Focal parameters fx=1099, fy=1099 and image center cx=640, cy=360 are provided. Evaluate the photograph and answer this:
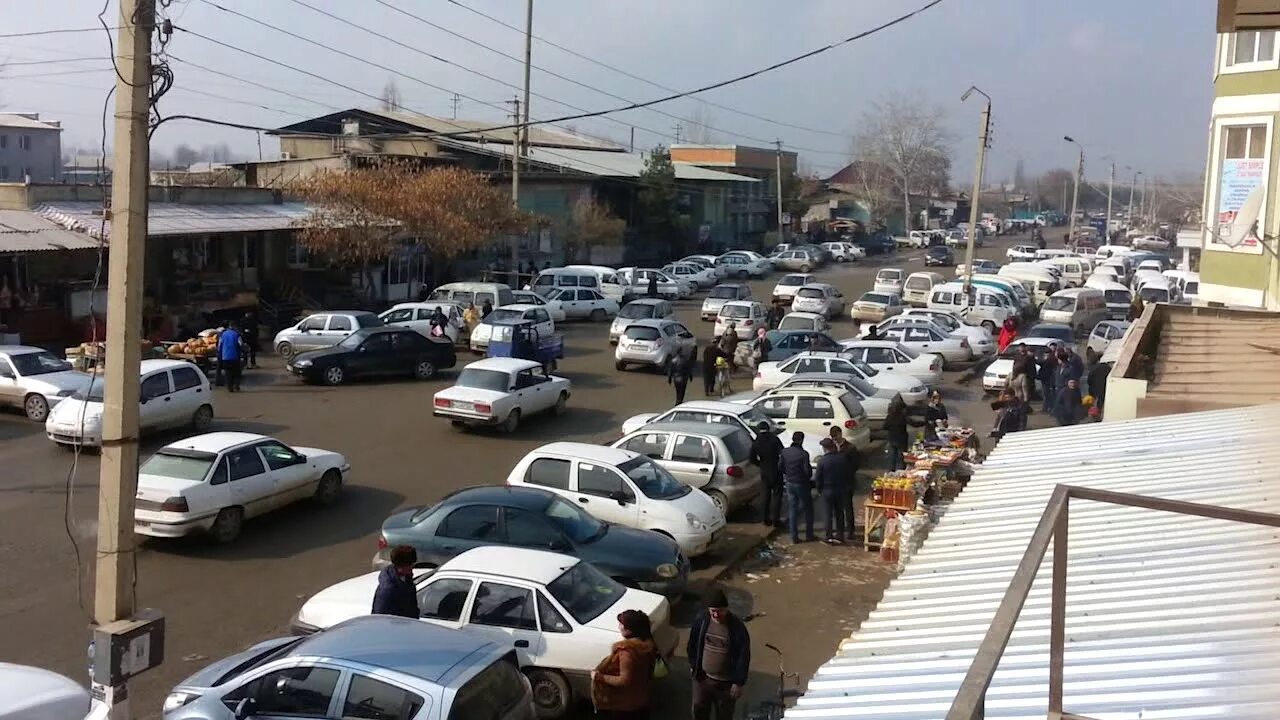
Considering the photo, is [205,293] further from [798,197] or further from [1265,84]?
[798,197]

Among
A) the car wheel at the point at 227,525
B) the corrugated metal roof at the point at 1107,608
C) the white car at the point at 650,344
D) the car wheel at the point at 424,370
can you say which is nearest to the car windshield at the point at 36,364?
the car wheel at the point at 424,370

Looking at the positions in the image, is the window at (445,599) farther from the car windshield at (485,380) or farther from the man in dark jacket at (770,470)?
the car windshield at (485,380)

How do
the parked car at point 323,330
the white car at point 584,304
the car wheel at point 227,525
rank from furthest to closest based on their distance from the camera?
the white car at point 584,304
the parked car at point 323,330
the car wheel at point 227,525

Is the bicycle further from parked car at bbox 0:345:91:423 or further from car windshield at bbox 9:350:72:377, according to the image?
car windshield at bbox 9:350:72:377

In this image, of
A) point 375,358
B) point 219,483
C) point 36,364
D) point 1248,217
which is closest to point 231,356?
point 375,358

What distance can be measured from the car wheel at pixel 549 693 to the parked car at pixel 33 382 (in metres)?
14.4

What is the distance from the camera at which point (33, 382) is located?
2025 centimetres

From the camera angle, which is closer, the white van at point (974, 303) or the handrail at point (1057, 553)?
the handrail at point (1057, 553)

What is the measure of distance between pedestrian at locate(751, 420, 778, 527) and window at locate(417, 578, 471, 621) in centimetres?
668

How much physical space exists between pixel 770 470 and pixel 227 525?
7.17 meters

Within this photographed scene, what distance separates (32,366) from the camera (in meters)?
20.8

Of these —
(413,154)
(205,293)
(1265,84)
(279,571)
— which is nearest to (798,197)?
(413,154)

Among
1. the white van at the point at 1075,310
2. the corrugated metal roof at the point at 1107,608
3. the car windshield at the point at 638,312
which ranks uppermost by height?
the white van at the point at 1075,310

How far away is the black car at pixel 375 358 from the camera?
81.8ft
